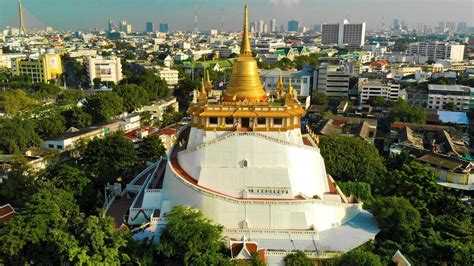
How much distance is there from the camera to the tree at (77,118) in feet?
174

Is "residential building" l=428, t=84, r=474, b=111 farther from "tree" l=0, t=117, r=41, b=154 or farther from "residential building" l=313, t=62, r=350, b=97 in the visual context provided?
"tree" l=0, t=117, r=41, b=154

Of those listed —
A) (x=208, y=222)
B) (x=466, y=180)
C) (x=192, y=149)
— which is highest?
(x=192, y=149)

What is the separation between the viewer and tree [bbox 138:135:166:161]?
38281mm

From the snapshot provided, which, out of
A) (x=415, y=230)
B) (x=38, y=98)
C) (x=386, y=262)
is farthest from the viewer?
(x=38, y=98)

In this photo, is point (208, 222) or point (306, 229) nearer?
point (208, 222)

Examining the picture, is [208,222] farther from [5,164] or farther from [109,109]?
[109,109]

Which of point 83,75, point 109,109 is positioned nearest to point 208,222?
point 109,109

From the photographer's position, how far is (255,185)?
2352cm

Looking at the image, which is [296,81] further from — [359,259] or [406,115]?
[359,259]

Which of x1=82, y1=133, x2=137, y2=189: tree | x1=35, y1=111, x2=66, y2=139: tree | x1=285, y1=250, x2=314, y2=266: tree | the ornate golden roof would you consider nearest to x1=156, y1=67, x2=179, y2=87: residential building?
x1=35, y1=111, x2=66, y2=139: tree

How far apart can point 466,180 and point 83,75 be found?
83.4m

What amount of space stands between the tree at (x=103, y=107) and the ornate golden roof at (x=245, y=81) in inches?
1343

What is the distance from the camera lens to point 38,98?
6638 cm

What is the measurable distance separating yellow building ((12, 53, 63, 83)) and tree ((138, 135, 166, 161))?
2352 inches
